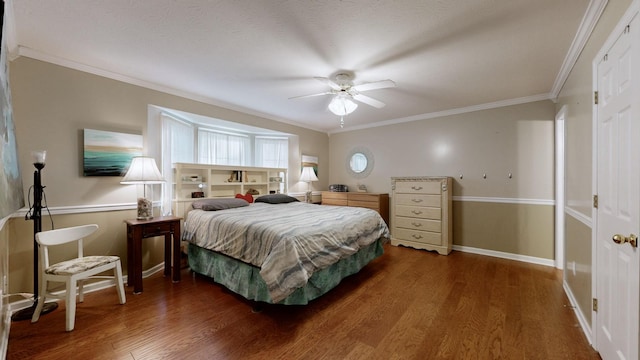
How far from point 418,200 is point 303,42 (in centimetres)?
317

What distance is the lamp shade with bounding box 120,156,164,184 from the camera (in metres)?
2.65

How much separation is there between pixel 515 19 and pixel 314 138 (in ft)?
13.5

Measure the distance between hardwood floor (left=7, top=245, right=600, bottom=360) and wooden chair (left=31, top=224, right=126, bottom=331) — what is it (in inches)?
5.9

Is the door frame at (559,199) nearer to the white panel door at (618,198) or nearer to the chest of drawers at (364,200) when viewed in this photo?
the white panel door at (618,198)

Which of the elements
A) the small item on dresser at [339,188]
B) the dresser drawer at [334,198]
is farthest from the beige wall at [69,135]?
the small item on dresser at [339,188]

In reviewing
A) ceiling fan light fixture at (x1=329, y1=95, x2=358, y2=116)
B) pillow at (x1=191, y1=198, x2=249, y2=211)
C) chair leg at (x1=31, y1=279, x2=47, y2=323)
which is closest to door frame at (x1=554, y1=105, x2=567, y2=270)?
ceiling fan light fixture at (x1=329, y1=95, x2=358, y2=116)

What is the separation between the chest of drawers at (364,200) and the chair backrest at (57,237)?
12.7ft

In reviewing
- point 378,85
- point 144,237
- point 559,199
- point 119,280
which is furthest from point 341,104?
point 559,199

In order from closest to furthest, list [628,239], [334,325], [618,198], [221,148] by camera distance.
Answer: [628,239] → [618,198] → [334,325] → [221,148]

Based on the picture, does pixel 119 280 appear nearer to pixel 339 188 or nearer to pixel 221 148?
pixel 221 148

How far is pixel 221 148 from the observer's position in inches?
174

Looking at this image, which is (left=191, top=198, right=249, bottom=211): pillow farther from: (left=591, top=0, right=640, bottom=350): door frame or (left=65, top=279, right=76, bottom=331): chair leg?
(left=591, top=0, right=640, bottom=350): door frame

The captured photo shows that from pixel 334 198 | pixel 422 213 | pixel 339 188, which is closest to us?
pixel 422 213

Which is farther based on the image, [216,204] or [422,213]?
[422,213]
